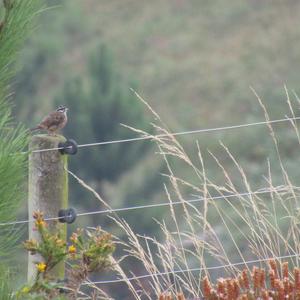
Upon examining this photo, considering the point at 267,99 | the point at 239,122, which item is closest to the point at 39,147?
the point at 267,99

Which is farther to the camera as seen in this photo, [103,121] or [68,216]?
[103,121]

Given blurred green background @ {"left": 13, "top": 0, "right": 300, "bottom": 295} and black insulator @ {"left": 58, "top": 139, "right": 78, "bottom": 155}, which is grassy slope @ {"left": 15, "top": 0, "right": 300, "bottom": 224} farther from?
black insulator @ {"left": 58, "top": 139, "right": 78, "bottom": 155}

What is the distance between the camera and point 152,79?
96.9ft

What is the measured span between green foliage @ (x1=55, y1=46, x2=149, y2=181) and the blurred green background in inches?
1.0

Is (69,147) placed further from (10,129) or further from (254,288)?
(254,288)

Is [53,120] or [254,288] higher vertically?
[53,120]

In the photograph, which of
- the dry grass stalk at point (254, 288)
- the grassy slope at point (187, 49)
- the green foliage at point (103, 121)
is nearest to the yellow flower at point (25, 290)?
the dry grass stalk at point (254, 288)

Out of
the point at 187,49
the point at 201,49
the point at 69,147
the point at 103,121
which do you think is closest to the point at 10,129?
the point at 69,147

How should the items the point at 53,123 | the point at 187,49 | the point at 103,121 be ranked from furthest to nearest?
the point at 187,49, the point at 103,121, the point at 53,123

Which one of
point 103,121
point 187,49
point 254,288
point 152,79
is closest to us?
point 254,288

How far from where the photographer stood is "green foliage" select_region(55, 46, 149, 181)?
857 inches

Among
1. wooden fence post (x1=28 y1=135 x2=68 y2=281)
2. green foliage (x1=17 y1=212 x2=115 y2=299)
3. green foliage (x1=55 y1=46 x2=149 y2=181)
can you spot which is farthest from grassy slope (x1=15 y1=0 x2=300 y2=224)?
green foliage (x1=17 y1=212 x2=115 y2=299)

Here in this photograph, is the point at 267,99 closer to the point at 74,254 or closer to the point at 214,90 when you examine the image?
the point at 214,90

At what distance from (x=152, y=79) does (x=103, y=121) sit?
24.6 feet
